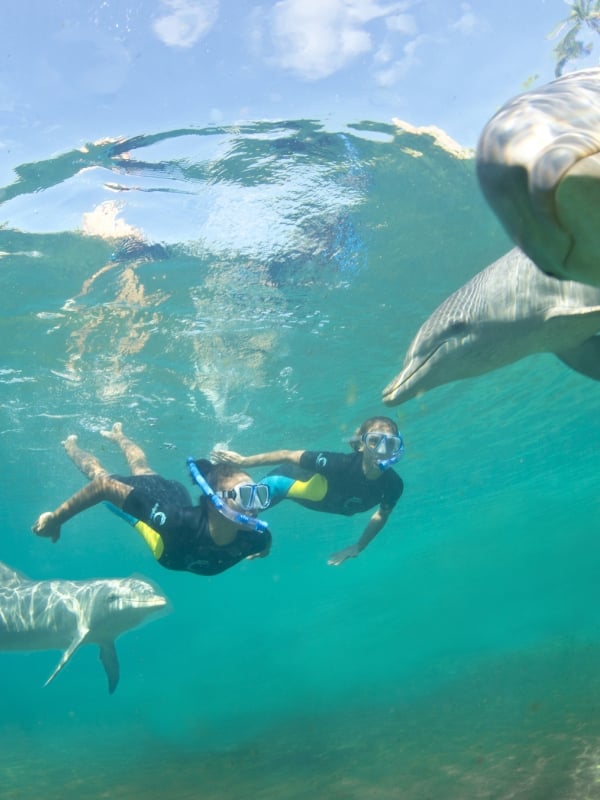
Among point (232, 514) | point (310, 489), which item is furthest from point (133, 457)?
point (232, 514)

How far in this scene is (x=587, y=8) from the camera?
7.77 meters

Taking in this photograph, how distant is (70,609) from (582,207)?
1389 cm

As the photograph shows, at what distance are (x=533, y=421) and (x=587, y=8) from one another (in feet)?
69.8

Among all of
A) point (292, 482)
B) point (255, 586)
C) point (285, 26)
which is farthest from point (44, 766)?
point (255, 586)

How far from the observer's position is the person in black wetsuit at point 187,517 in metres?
6.30

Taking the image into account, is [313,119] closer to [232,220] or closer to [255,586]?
[232,220]

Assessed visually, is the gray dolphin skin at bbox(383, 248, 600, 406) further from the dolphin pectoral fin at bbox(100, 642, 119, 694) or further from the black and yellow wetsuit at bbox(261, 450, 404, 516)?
the dolphin pectoral fin at bbox(100, 642, 119, 694)

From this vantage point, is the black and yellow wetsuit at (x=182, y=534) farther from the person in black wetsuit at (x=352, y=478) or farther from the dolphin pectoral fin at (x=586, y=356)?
the dolphin pectoral fin at (x=586, y=356)

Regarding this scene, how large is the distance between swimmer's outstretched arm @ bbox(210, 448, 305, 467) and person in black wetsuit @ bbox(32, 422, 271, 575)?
0.54 metres

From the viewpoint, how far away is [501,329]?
4609mm

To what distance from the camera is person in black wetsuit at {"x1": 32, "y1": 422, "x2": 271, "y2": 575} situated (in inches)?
248

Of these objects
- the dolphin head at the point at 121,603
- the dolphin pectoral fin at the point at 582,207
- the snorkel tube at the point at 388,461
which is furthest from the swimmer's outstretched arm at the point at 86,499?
the dolphin pectoral fin at the point at 582,207

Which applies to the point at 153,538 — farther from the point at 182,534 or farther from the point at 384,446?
the point at 384,446

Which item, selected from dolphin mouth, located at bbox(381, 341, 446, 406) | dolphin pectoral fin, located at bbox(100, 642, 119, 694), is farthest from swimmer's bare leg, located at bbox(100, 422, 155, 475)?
dolphin pectoral fin, located at bbox(100, 642, 119, 694)
